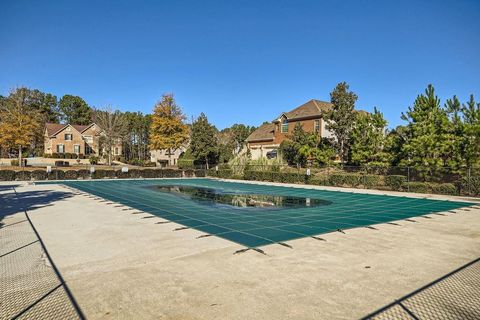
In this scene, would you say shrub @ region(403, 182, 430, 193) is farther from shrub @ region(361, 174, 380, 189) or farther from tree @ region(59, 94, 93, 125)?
tree @ region(59, 94, 93, 125)

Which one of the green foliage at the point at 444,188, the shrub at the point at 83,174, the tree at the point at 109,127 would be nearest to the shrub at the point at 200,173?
the shrub at the point at 83,174

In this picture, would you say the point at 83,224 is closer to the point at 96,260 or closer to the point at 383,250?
the point at 96,260

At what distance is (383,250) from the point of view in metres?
6.90

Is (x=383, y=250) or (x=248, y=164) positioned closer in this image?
(x=383, y=250)

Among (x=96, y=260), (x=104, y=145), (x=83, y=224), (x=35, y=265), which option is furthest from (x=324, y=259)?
(x=104, y=145)

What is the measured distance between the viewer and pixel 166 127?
4762cm

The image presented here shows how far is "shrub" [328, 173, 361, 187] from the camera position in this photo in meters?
24.4

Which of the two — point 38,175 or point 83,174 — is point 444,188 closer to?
point 83,174

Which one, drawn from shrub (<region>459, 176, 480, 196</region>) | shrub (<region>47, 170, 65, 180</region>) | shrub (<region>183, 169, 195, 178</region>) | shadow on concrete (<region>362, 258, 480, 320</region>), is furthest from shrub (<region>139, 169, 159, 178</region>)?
shadow on concrete (<region>362, 258, 480, 320</region>)

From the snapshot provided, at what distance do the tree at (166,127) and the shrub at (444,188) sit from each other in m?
35.5

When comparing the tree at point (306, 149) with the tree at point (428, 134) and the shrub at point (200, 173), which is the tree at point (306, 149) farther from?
the shrub at point (200, 173)

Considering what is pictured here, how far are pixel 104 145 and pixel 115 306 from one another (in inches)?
2208

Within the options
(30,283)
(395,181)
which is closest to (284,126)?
(395,181)

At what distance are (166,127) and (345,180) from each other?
99.9 ft
